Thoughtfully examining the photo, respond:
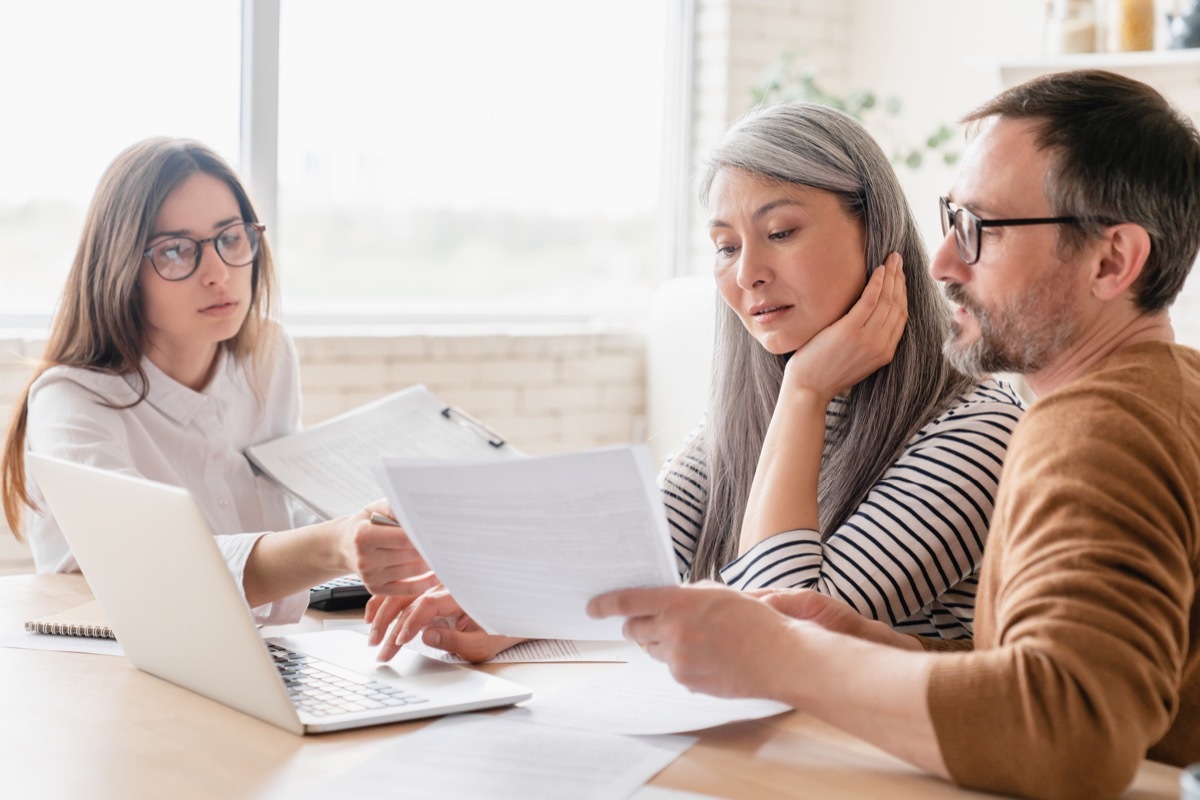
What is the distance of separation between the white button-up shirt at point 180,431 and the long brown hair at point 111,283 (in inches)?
1.3

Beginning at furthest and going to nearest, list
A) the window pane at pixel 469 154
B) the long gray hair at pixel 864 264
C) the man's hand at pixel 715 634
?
the window pane at pixel 469 154
the long gray hair at pixel 864 264
the man's hand at pixel 715 634

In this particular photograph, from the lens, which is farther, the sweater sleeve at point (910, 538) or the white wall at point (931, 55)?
the white wall at point (931, 55)

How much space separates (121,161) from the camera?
7.34 feet

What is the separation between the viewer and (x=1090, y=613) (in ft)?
3.32

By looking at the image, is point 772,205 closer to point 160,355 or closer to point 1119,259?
point 1119,259

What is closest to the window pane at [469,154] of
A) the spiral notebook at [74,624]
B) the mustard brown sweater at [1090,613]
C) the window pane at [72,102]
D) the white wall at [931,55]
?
the window pane at [72,102]

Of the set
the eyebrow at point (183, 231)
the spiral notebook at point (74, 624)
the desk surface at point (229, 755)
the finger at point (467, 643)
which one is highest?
the eyebrow at point (183, 231)

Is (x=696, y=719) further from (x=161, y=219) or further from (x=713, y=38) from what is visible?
(x=713, y=38)

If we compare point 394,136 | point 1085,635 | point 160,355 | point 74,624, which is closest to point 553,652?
point 74,624

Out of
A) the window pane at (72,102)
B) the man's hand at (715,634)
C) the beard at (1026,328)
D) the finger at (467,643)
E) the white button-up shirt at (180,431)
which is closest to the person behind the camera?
the man's hand at (715,634)

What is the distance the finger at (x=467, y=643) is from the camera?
4.87 ft

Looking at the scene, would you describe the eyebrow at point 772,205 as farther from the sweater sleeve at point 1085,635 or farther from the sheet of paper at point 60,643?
the sheet of paper at point 60,643

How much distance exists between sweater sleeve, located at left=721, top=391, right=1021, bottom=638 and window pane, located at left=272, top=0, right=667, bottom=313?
2583 millimetres

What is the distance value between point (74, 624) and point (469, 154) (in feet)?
9.29
